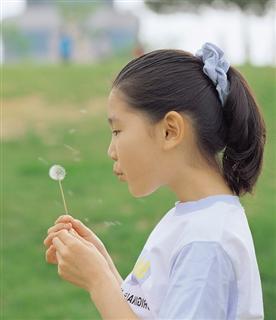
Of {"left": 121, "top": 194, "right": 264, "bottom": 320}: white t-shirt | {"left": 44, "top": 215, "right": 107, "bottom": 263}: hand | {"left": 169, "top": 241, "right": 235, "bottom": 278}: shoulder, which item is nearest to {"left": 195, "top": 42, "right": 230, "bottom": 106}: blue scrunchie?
{"left": 121, "top": 194, "right": 264, "bottom": 320}: white t-shirt

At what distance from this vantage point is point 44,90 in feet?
32.6

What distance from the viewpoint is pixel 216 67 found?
6.60 ft

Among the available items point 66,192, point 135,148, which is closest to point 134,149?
point 135,148

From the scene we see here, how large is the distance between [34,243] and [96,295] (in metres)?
4.17

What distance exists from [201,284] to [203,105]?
0.38 m

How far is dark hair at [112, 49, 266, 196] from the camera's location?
1960 millimetres

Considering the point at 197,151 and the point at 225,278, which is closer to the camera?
the point at 225,278

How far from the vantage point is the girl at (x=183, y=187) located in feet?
6.05

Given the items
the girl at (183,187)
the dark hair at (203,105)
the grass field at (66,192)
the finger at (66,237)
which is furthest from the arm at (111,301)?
the grass field at (66,192)

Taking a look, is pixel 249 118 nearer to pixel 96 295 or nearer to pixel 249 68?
pixel 96 295

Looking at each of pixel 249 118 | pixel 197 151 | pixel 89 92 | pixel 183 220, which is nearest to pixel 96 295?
pixel 183 220

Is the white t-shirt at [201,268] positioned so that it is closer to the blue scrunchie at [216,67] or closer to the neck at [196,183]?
the neck at [196,183]

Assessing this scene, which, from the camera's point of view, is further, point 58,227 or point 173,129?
point 58,227

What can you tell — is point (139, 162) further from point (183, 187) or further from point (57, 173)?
point (57, 173)
